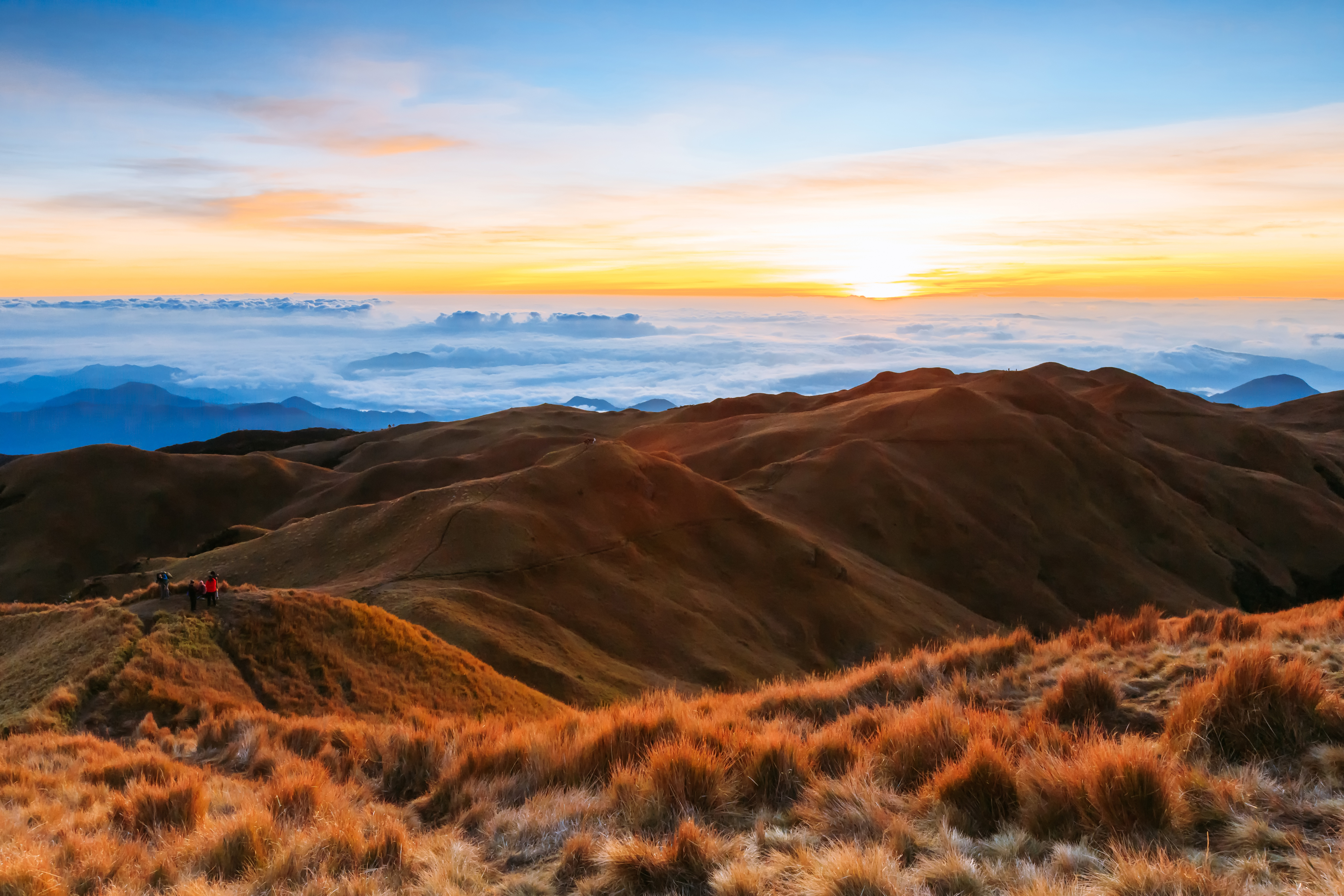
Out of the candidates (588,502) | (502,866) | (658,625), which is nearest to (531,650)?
(658,625)

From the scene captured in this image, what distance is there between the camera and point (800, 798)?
6715 millimetres

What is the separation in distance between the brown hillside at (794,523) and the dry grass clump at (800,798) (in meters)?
22.1

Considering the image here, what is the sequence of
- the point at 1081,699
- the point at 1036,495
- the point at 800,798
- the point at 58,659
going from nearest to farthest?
the point at 800,798
the point at 1081,699
the point at 58,659
the point at 1036,495

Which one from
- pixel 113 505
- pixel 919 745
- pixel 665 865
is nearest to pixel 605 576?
pixel 919 745

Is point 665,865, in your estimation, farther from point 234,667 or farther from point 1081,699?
point 234,667

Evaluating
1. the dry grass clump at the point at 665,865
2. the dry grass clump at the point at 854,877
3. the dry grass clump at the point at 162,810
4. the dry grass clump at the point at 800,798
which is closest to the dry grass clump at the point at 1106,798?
the dry grass clump at the point at 800,798

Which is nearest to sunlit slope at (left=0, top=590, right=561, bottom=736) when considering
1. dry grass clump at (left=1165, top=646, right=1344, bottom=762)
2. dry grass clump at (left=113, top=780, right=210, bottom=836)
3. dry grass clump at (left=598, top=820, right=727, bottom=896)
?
dry grass clump at (left=113, top=780, right=210, bottom=836)

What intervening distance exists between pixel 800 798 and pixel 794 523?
56901 mm

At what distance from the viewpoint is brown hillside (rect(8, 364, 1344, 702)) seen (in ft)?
132

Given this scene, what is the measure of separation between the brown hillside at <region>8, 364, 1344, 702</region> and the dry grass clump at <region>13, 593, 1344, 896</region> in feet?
72.6

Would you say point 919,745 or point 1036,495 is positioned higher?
point 919,745

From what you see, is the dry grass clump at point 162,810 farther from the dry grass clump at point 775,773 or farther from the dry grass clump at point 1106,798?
the dry grass clump at point 1106,798

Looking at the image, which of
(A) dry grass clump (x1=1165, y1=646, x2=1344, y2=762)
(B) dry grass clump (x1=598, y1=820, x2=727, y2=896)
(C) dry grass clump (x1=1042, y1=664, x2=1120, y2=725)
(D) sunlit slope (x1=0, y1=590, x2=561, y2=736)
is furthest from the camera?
(D) sunlit slope (x1=0, y1=590, x2=561, y2=736)

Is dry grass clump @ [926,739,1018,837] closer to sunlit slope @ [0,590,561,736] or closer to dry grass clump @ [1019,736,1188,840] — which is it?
dry grass clump @ [1019,736,1188,840]
